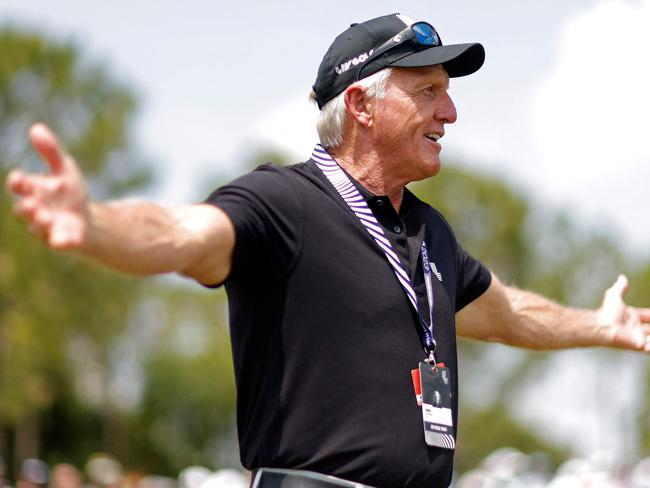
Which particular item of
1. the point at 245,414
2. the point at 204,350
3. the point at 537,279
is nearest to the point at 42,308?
the point at 204,350

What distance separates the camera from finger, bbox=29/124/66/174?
321 cm

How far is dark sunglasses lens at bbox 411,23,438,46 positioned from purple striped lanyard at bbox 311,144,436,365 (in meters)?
0.56

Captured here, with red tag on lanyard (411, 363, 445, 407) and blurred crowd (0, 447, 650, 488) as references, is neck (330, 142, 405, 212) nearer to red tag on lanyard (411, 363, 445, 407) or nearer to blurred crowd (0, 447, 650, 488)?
red tag on lanyard (411, 363, 445, 407)

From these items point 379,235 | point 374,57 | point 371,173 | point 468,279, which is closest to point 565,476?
point 468,279

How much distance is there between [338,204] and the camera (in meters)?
4.45

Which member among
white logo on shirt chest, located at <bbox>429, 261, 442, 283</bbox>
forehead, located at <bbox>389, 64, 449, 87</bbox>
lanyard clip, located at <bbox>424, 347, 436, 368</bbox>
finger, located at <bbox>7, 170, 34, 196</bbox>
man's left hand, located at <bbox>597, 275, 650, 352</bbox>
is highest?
finger, located at <bbox>7, 170, 34, 196</bbox>

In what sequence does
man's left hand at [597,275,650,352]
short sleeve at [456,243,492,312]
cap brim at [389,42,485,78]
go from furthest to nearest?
man's left hand at [597,275,650,352], short sleeve at [456,243,492,312], cap brim at [389,42,485,78]

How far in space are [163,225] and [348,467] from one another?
1.08 meters

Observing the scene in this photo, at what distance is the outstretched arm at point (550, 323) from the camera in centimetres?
563

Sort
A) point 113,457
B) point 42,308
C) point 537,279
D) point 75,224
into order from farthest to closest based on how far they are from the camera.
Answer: point 537,279, point 113,457, point 42,308, point 75,224

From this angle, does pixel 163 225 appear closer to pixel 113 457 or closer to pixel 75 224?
pixel 75 224

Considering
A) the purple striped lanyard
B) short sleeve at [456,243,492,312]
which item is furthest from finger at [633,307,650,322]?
the purple striped lanyard

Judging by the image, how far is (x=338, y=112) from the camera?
4887 millimetres

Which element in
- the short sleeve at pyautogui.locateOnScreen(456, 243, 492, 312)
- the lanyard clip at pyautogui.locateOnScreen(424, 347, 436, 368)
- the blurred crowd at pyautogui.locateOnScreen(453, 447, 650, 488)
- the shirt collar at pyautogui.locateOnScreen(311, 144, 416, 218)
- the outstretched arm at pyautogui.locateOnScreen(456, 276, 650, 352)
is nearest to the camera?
the lanyard clip at pyautogui.locateOnScreen(424, 347, 436, 368)
